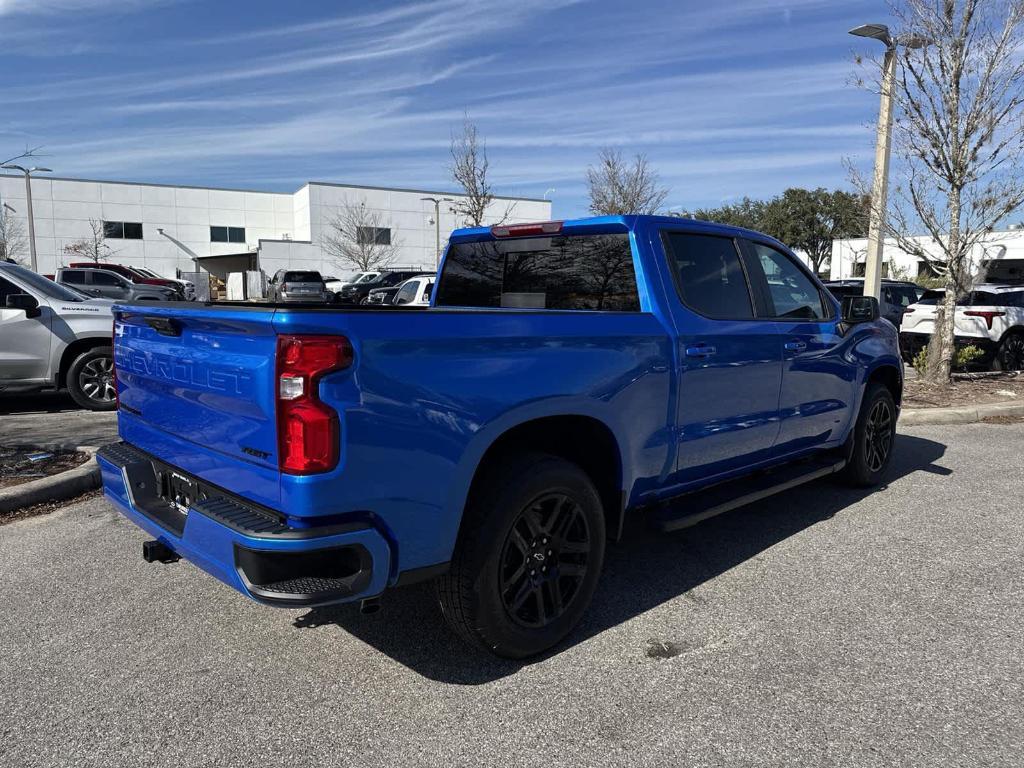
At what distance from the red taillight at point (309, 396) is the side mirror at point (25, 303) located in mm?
6826

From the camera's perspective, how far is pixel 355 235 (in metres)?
50.6

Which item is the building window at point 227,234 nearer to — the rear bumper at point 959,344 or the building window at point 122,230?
the building window at point 122,230

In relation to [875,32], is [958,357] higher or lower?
lower

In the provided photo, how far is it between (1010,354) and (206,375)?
13603 mm

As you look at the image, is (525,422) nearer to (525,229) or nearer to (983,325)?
(525,229)

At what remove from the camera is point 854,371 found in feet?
17.1

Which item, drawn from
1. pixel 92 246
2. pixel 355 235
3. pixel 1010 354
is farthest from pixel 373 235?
pixel 1010 354

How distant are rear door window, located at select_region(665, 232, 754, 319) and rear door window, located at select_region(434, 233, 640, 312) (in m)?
0.29

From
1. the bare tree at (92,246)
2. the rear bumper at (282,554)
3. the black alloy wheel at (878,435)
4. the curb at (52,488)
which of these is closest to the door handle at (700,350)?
the rear bumper at (282,554)

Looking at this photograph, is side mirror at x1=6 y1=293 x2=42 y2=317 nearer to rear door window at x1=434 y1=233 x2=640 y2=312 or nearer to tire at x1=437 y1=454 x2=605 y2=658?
rear door window at x1=434 y1=233 x2=640 y2=312

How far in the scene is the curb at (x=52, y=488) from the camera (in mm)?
4906

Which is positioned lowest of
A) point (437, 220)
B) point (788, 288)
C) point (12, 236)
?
point (788, 288)

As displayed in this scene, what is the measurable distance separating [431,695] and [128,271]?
1382 inches

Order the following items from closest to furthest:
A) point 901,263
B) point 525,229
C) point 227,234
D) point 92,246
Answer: point 525,229, point 901,263, point 92,246, point 227,234
